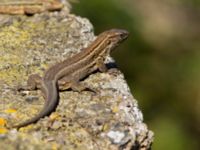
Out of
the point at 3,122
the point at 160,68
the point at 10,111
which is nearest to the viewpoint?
the point at 3,122

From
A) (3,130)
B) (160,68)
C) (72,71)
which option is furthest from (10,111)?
(160,68)

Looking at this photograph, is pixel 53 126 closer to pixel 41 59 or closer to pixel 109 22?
pixel 41 59

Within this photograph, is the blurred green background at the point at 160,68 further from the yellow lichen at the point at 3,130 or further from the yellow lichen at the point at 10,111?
the yellow lichen at the point at 3,130

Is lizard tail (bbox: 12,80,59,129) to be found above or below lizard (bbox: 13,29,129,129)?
above

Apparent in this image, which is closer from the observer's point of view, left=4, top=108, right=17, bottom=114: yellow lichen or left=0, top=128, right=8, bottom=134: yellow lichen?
left=0, top=128, right=8, bottom=134: yellow lichen

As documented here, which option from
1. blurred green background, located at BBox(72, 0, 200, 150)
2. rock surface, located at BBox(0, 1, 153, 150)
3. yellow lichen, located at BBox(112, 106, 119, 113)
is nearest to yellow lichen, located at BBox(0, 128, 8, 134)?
rock surface, located at BBox(0, 1, 153, 150)

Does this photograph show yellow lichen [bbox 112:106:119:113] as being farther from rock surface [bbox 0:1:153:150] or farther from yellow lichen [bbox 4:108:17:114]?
yellow lichen [bbox 4:108:17:114]

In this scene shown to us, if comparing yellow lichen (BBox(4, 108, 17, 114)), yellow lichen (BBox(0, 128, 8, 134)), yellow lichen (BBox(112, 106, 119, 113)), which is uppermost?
yellow lichen (BBox(112, 106, 119, 113))

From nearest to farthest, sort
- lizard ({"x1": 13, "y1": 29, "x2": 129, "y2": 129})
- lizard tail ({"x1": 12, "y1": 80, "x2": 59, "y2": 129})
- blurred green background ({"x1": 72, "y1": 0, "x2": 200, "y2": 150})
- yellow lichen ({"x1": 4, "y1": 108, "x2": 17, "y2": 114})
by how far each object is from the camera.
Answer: lizard tail ({"x1": 12, "y1": 80, "x2": 59, "y2": 129}) < yellow lichen ({"x1": 4, "y1": 108, "x2": 17, "y2": 114}) < lizard ({"x1": 13, "y1": 29, "x2": 129, "y2": 129}) < blurred green background ({"x1": 72, "y1": 0, "x2": 200, "y2": 150})

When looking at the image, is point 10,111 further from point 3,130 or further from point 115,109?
point 115,109
